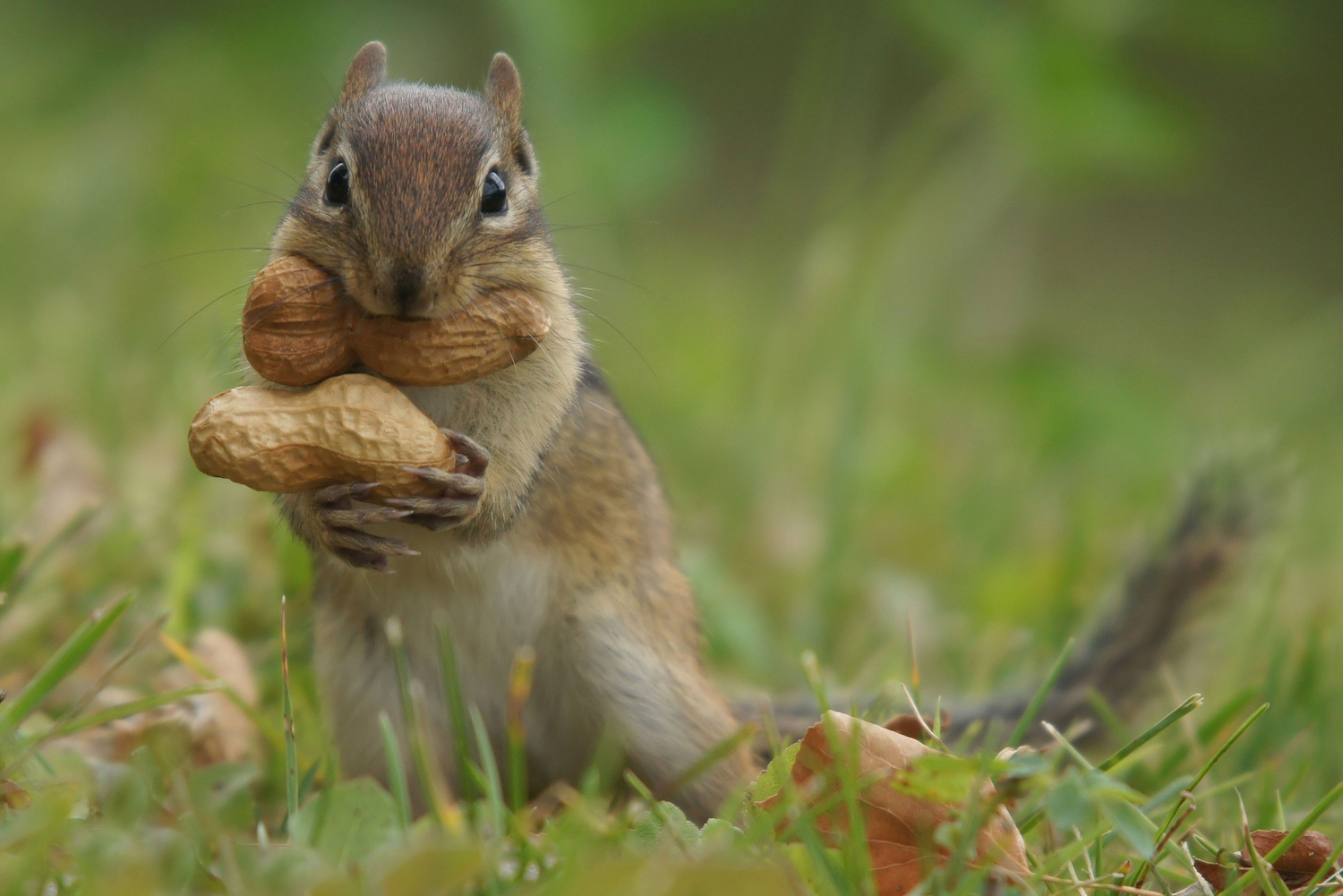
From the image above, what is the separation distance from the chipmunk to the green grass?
11cm

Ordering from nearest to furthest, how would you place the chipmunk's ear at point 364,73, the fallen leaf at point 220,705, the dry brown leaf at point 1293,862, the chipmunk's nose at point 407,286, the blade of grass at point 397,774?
the blade of grass at point 397,774, the dry brown leaf at point 1293,862, the chipmunk's nose at point 407,286, the fallen leaf at point 220,705, the chipmunk's ear at point 364,73

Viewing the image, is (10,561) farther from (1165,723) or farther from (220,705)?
(1165,723)

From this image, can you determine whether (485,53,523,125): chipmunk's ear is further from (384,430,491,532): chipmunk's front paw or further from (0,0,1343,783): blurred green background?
(384,430,491,532): chipmunk's front paw

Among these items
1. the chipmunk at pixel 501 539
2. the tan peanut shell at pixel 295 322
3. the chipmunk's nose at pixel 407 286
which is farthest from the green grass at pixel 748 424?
the chipmunk's nose at pixel 407 286

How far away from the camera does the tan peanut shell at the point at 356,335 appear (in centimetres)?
189

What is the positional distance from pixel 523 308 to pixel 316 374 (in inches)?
12.3

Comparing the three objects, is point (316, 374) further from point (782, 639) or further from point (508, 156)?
point (782, 639)

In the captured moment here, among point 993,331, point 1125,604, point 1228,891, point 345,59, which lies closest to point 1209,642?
point 1125,604

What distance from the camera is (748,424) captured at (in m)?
4.14

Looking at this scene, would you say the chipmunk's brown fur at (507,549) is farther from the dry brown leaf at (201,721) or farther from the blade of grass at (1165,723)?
the blade of grass at (1165,723)

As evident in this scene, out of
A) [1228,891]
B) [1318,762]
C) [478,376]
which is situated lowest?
[1318,762]

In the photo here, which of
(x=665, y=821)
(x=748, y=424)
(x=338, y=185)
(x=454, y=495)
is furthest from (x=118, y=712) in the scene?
(x=748, y=424)

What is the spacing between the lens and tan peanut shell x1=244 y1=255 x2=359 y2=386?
6.18 ft

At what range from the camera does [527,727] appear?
2236mm
